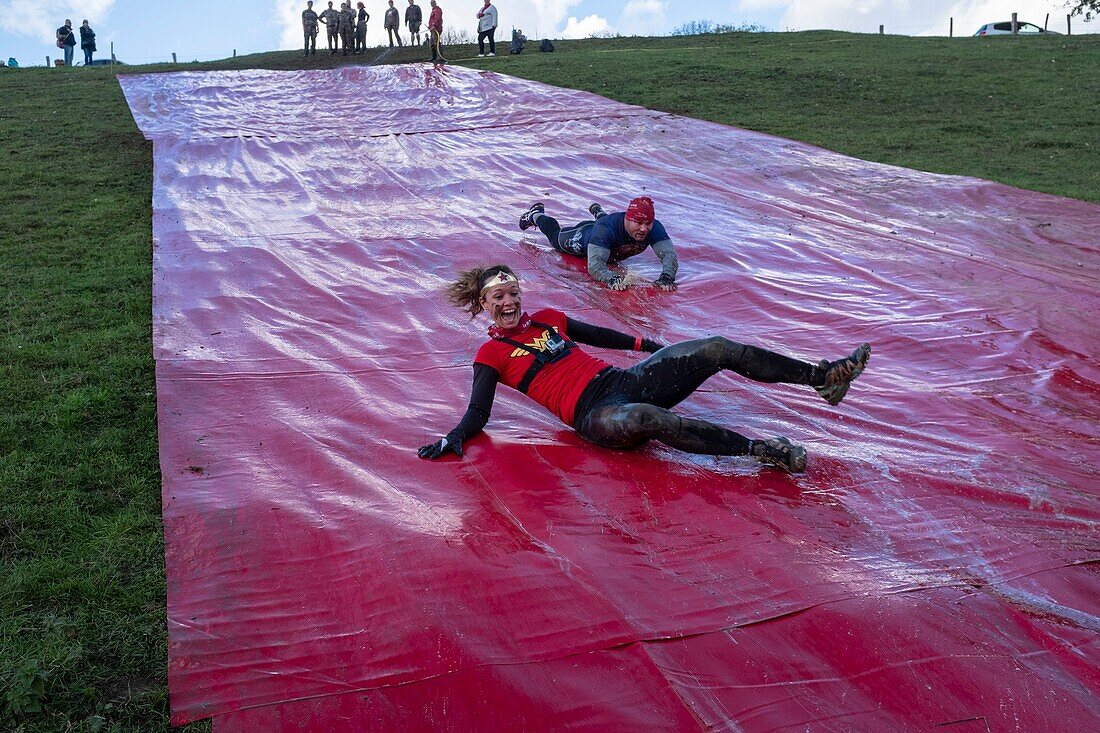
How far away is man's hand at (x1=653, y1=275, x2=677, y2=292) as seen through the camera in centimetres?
661

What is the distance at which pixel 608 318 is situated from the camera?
6.10 m

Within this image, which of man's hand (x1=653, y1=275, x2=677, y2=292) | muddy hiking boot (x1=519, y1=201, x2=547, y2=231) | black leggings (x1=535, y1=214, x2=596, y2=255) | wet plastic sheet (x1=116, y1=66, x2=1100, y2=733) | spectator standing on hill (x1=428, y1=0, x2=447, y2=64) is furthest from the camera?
spectator standing on hill (x1=428, y1=0, x2=447, y2=64)

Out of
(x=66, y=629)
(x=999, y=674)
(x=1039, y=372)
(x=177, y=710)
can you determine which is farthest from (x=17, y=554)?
(x=1039, y=372)

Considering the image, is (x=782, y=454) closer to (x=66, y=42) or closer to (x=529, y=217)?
(x=529, y=217)

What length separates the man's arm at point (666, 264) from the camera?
21.8ft

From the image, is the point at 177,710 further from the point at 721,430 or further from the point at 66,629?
the point at 721,430

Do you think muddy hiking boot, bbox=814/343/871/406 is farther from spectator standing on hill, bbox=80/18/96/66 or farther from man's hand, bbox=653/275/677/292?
spectator standing on hill, bbox=80/18/96/66

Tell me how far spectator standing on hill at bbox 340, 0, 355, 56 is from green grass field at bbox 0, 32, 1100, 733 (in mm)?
1077

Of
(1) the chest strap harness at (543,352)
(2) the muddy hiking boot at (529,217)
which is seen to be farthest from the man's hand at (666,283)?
(1) the chest strap harness at (543,352)

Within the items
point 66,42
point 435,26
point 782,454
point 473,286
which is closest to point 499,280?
point 473,286

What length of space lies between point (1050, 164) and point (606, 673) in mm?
11917

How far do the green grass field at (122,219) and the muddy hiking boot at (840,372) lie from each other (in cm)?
276

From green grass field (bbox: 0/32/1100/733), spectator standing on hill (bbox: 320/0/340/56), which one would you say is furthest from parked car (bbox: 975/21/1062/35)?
spectator standing on hill (bbox: 320/0/340/56)

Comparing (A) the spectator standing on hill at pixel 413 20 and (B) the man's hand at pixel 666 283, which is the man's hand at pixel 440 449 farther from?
(A) the spectator standing on hill at pixel 413 20
